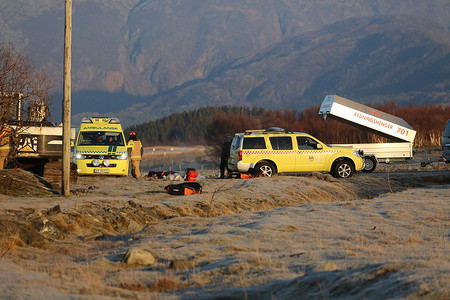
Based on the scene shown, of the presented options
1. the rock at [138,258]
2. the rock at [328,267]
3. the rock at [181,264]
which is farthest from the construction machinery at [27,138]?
the rock at [328,267]

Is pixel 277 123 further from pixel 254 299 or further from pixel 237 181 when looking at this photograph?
pixel 254 299

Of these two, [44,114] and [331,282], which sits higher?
[44,114]

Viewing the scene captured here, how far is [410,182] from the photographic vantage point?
2703 cm

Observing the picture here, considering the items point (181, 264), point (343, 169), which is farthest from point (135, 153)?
point (181, 264)

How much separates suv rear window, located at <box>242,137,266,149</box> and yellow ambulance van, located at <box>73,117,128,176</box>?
4.74 m

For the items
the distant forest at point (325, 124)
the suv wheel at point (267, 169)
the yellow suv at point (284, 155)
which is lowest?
the suv wheel at point (267, 169)

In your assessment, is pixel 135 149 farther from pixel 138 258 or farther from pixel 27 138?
pixel 138 258

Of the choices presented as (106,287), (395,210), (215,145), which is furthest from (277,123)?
(106,287)

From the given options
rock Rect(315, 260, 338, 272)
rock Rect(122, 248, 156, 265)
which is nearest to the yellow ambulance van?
rock Rect(122, 248, 156, 265)

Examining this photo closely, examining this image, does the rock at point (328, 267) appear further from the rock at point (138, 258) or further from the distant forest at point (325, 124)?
the distant forest at point (325, 124)

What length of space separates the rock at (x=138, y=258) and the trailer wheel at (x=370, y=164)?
23477 millimetres

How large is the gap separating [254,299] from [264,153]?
1821cm

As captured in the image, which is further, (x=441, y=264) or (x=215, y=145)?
(x=215, y=145)

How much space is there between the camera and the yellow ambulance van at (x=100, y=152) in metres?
25.3
